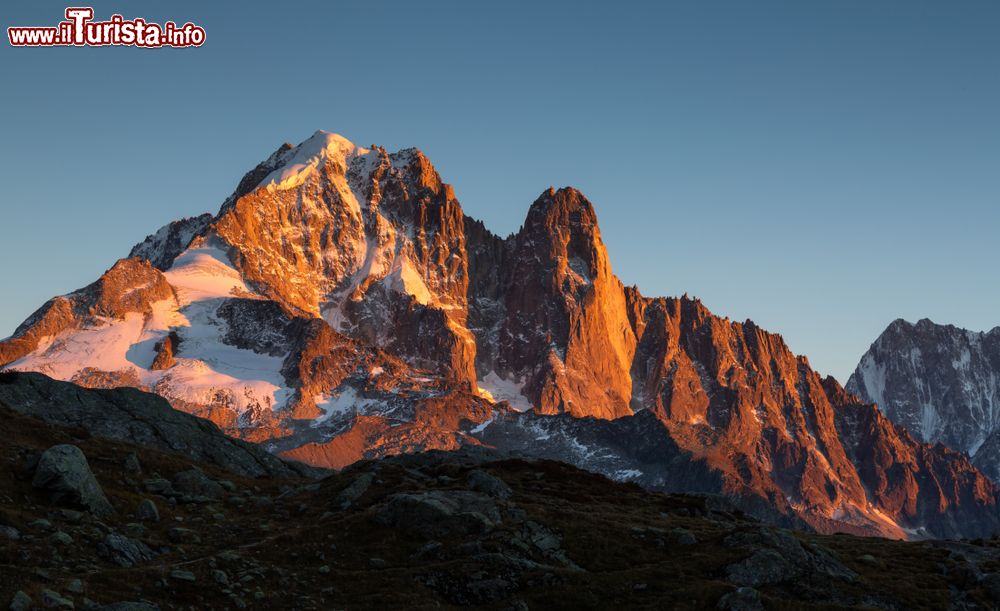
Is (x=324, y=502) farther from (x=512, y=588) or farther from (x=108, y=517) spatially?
(x=512, y=588)

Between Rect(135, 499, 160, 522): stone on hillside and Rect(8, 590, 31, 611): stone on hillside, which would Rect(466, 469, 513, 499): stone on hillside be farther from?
Rect(8, 590, 31, 611): stone on hillside

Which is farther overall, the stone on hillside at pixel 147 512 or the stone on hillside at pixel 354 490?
the stone on hillside at pixel 354 490

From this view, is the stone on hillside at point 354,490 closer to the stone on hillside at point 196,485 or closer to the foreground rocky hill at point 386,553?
the foreground rocky hill at point 386,553

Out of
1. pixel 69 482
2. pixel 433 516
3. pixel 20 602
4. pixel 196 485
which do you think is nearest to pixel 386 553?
pixel 433 516

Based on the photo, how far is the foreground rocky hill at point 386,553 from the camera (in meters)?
47.2

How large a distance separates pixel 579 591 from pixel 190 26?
9717cm

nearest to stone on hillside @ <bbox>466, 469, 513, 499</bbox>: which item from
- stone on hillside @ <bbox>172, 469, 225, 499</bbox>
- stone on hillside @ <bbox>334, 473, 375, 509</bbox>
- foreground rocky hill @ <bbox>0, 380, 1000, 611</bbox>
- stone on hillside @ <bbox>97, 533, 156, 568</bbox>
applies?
foreground rocky hill @ <bbox>0, 380, 1000, 611</bbox>

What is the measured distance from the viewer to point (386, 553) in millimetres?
56906

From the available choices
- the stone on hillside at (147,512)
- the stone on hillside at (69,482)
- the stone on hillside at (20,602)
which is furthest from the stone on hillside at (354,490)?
the stone on hillside at (20,602)

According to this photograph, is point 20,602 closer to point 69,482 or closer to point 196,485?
point 69,482

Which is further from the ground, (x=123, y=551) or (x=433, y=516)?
(x=433, y=516)

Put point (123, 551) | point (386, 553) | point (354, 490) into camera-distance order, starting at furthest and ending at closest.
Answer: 1. point (354, 490)
2. point (386, 553)
3. point (123, 551)

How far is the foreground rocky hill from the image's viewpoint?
4716cm

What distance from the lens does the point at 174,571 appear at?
153 feet
